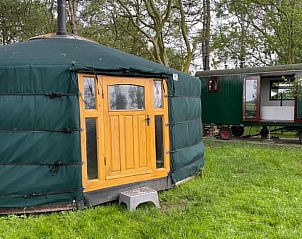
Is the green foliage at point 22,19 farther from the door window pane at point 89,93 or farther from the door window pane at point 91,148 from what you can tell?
the door window pane at point 91,148

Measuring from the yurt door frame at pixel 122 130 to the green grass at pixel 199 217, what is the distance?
1.34 ft

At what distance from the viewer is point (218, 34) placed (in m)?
16.5

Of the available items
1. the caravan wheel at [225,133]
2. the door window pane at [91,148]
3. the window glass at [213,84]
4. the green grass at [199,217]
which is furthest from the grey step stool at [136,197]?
the window glass at [213,84]

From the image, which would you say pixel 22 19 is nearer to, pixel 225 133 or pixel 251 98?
pixel 225 133

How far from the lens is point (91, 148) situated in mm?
4340

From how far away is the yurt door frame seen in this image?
4.32 meters

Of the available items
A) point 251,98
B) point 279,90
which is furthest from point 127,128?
point 279,90

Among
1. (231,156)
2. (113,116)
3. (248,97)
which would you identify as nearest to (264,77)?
(248,97)

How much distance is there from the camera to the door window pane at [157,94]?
5.05 metres

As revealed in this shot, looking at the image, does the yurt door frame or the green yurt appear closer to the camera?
the green yurt

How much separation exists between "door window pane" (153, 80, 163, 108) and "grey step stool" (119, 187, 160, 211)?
124 centimetres

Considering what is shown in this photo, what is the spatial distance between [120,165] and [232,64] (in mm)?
14812

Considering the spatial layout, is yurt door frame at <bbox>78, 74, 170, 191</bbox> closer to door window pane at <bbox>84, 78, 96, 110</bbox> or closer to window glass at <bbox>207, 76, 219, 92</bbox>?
door window pane at <bbox>84, 78, 96, 110</bbox>

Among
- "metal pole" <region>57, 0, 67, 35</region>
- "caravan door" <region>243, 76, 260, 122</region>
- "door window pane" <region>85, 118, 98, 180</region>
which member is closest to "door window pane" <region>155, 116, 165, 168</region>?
"door window pane" <region>85, 118, 98, 180</region>
